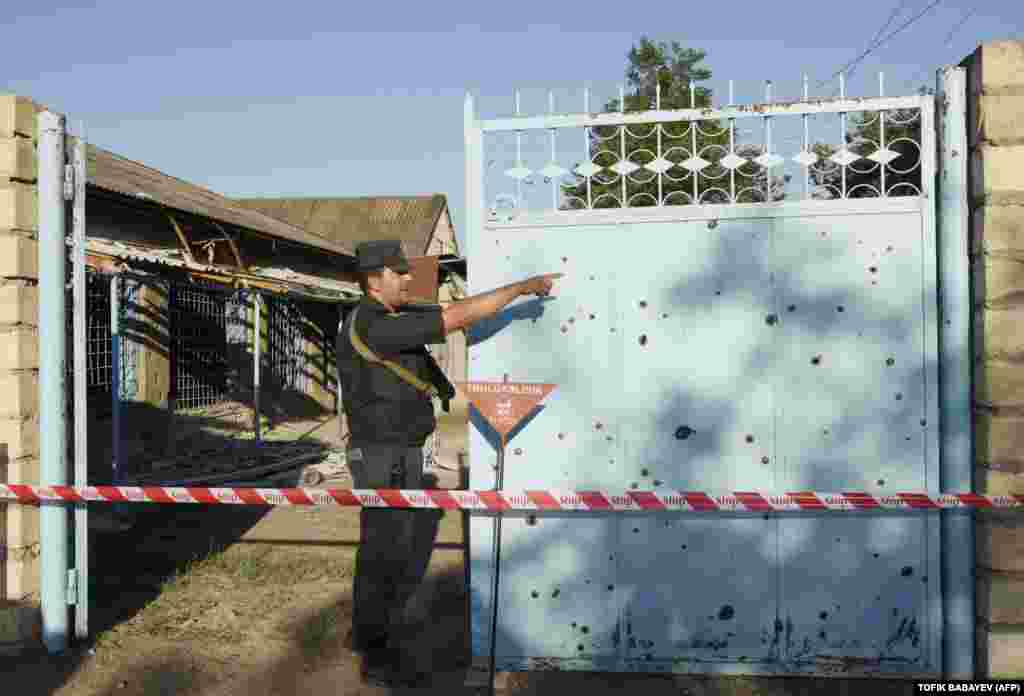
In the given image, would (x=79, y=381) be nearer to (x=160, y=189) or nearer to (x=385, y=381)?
(x=385, y=381)

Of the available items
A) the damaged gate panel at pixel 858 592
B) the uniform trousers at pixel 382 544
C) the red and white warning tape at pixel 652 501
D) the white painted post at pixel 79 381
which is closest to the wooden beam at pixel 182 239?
the white painted post at pixel 79 381

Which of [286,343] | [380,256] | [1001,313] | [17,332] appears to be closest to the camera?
[1001,313]

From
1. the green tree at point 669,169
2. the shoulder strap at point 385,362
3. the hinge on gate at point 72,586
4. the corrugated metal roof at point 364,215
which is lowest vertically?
the hinge on gate at point 72,586

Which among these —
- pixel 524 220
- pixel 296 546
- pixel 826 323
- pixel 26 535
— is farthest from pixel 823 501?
pixel 296 546

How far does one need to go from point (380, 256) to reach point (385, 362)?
1.68 feet

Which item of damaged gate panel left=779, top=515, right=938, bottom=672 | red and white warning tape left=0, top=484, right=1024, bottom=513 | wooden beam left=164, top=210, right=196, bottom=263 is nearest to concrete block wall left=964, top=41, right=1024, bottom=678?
red and white warning tape left=0, top=484, right=1024, bottom=513

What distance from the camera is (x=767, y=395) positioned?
396 centimetres

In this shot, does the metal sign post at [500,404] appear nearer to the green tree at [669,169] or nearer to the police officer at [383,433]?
the police officer at [383,433]

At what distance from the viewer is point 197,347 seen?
14445mm

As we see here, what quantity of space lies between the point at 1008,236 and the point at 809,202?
2.66 feet

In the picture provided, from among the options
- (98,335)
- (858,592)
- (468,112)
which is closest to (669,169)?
(468,112)

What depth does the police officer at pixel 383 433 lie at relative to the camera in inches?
159

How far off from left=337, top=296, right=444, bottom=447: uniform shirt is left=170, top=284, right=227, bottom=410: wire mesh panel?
9.88 meters

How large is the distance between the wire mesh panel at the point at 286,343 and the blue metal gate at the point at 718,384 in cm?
1419
